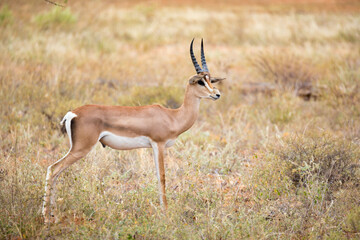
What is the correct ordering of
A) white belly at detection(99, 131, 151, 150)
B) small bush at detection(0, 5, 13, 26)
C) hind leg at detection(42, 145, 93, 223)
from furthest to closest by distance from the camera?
small bush at detection(0, 5, 13, 26) < white belly at detection(99, 131, 151, 150) < hind leg at detection(42, 145, 93, 223)

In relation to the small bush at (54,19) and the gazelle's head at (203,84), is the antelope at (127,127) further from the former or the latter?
the small bush at (54,19)

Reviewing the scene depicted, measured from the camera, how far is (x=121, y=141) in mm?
4816

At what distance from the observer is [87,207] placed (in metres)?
4.91

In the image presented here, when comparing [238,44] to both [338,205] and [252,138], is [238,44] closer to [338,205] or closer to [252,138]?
[252,138]

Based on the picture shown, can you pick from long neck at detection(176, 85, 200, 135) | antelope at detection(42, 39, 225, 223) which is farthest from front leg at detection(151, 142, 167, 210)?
long neck at detection(176, 85, 200, 135)

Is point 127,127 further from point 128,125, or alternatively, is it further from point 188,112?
point 188,112

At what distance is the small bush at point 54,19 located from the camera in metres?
15.5

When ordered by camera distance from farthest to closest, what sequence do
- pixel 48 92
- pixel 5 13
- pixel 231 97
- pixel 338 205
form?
pixel 5 13 → pixel 231 97 → pixel 48 92 → pixel 338 205

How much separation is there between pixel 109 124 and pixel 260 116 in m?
5.38

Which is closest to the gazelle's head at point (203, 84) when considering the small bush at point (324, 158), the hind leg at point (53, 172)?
the hind leg at point (53, 172)

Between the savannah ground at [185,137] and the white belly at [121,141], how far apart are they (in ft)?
1.99

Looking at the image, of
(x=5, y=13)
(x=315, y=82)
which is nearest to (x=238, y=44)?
(x=315, y=82)

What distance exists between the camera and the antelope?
15.0ft

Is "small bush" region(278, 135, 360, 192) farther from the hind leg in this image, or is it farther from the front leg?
the hind leg
